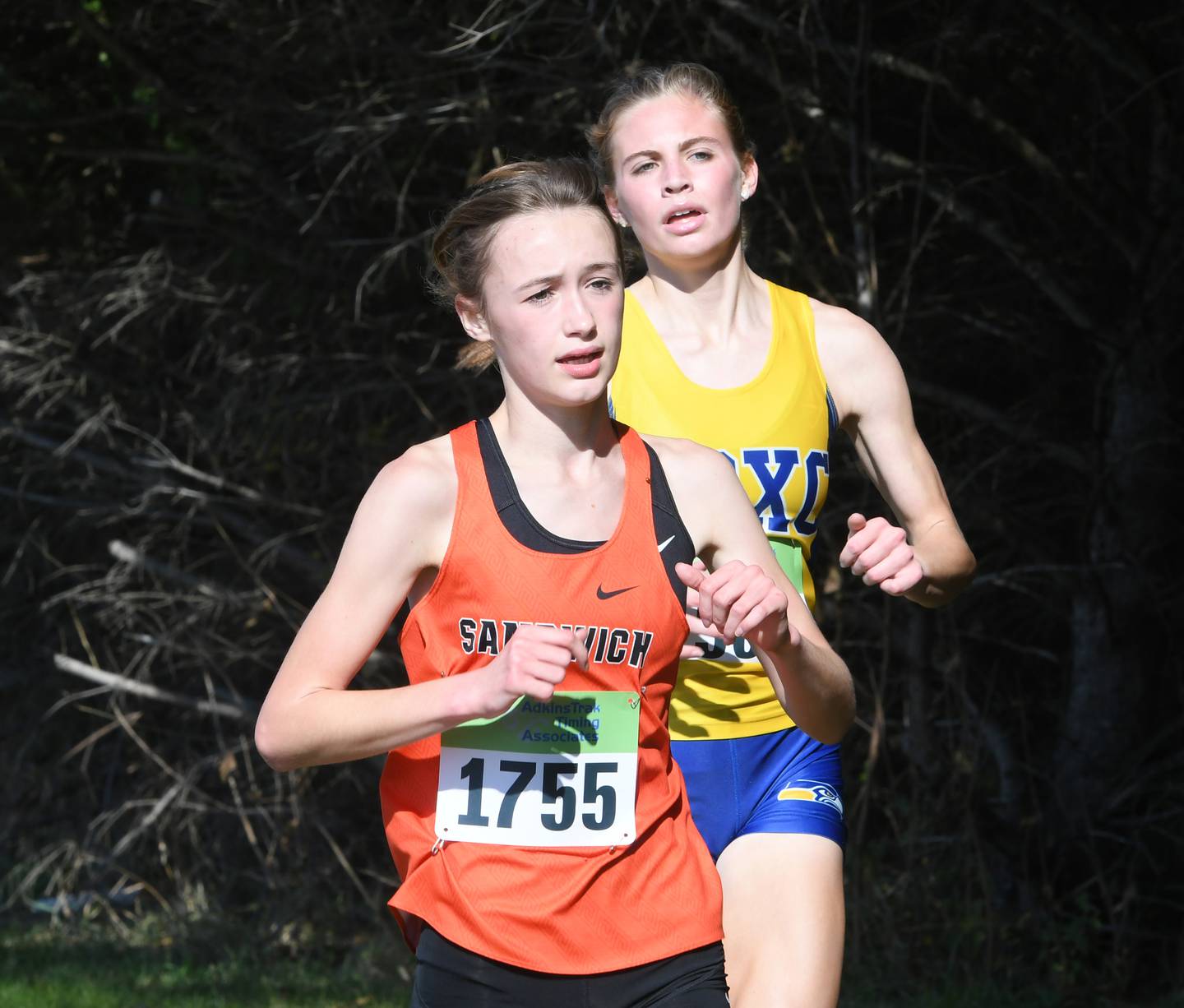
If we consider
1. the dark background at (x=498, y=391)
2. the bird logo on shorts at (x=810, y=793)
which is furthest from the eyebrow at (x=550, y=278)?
the dark background at (x=498, y=391)

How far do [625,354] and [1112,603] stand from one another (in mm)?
3382

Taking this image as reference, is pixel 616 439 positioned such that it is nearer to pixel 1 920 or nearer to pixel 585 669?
pixel 585 669

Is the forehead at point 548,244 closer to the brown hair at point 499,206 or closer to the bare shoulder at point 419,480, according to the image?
the brown hair at point 499,206

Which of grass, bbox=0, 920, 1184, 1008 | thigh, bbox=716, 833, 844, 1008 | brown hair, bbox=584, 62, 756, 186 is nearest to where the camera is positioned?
thigh, bbox=716, 833, 844, 1008

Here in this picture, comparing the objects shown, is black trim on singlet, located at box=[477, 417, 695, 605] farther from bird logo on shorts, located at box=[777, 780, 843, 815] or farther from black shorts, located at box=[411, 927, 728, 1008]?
bird logo on shorts, located at box=[777, 780, 843, 815]

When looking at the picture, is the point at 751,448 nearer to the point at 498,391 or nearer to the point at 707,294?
the point at 707,294

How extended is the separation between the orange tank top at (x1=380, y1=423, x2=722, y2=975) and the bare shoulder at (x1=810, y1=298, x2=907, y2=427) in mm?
837

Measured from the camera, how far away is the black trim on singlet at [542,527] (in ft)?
7.16

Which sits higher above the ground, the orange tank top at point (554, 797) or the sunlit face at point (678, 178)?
the sunlit face at point (678, 178)

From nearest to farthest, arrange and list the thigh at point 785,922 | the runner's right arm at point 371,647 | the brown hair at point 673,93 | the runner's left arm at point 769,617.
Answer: the runner's right arm at point 371,647 < the runner's left arm at point 769,617 < the thigh at point 785,922 < the brown hair at point 673,93

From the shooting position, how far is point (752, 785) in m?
2.79

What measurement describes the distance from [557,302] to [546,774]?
68 cm

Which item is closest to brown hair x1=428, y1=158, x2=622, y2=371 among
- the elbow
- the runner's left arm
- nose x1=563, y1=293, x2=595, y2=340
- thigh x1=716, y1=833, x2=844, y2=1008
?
nose x1=563, y1=293, x2=595, y2=340

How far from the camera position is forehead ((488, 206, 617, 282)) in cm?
228
